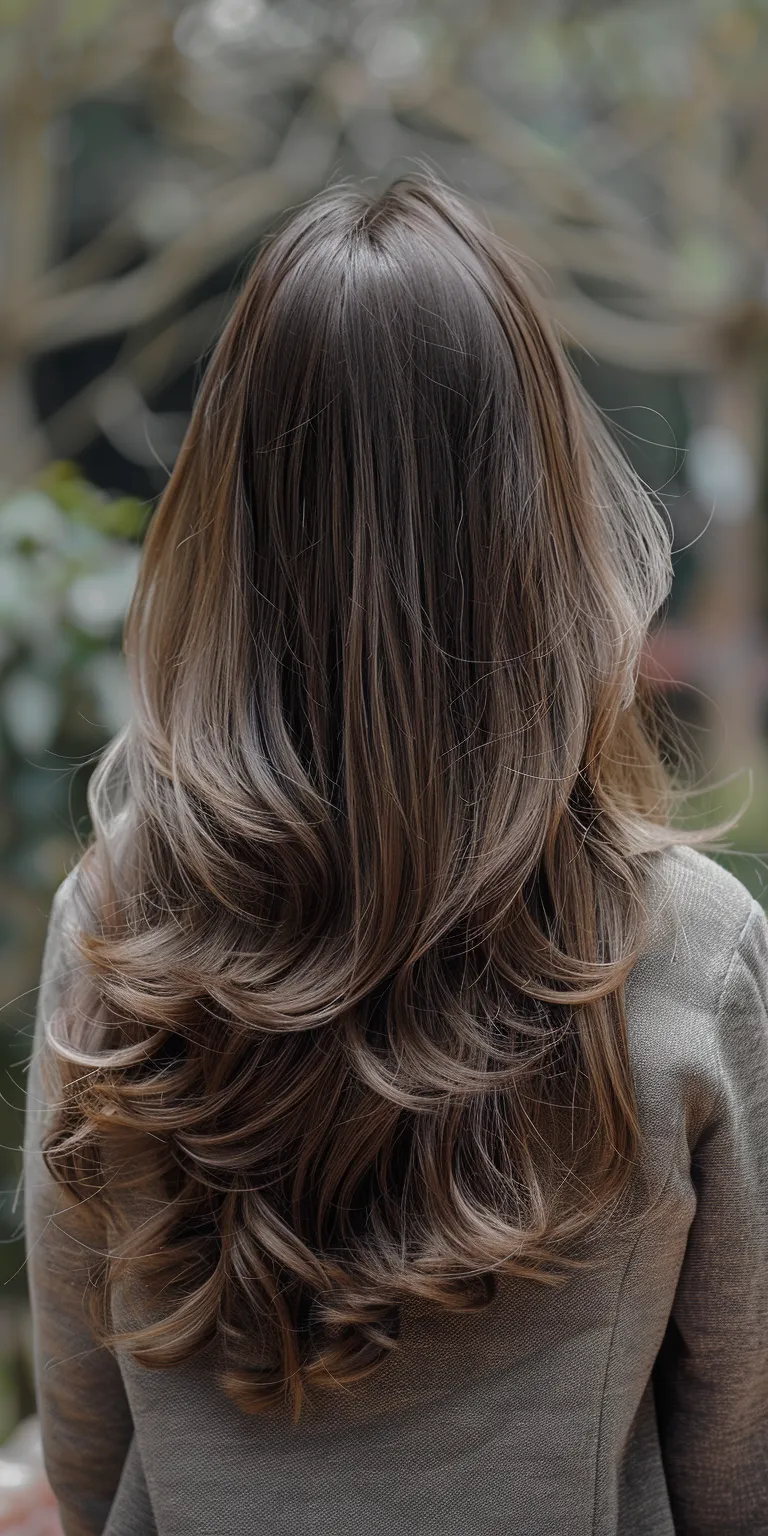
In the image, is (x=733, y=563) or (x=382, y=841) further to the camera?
(x=733, y=563)

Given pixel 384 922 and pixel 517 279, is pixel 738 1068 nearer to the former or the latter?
pixel 384 922

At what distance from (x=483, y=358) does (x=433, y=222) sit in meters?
0.10

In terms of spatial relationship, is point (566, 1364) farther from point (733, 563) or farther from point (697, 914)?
point (733, 563)

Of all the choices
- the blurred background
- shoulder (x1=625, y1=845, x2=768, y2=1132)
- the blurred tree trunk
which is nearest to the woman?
shoulder (x1=625, y1=845, x2=768, y2=1132)

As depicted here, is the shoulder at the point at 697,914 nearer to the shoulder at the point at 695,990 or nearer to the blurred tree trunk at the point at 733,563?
the shoulder at the point at 695,990

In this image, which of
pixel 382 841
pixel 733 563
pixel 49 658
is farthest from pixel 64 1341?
pixel 733 563

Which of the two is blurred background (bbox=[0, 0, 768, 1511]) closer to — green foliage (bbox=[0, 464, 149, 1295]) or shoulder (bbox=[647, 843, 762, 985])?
green foliage (bbox=[0, 464, 149, 1295])

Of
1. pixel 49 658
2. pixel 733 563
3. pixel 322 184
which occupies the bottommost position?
pixel 49 658

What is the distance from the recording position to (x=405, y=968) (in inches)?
30.0

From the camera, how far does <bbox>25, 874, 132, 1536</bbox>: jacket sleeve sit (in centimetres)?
93

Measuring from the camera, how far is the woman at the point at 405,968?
0.77 m

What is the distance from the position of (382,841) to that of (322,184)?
9.43 ft

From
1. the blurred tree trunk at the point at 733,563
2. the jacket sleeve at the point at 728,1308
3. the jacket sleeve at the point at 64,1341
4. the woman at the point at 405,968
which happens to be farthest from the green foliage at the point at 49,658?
the blurred tree trunk at the point at 733,563

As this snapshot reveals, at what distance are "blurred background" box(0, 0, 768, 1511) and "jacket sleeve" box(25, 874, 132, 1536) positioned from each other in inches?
32.1
